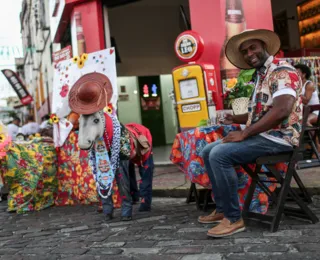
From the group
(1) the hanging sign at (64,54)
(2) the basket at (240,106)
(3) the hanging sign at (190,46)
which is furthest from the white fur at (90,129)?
(1) the hanging sign at (64,54)

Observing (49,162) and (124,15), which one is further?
(124,15)

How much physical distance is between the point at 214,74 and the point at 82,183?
10.4 ft

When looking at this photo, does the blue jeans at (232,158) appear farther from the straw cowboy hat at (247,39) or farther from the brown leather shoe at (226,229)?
the straw cowboy hat at (247,39)

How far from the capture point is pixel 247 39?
3.59 m

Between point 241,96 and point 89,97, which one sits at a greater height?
point 89,97

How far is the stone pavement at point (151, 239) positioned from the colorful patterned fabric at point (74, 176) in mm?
700

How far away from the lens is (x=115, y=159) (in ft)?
14.5

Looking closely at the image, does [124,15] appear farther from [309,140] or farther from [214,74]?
[309,140]

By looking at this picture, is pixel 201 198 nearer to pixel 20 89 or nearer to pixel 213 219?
pixel 213 219

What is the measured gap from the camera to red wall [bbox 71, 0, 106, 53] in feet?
30.8

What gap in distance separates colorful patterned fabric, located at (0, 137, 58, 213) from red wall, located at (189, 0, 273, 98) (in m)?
3.53

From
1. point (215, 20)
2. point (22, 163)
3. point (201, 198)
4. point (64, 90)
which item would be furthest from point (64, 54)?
point (201, 198)

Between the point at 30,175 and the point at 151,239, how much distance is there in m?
2.64

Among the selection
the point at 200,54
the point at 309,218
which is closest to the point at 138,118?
the point at 200,54
